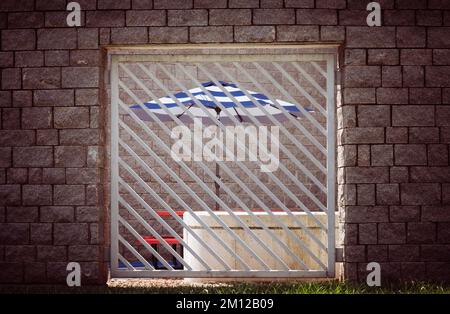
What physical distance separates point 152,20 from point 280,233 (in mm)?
2342

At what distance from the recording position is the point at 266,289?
195 inches

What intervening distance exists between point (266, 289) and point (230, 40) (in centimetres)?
215

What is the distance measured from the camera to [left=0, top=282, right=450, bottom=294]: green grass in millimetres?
4766

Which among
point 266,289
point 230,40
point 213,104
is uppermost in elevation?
point 230,40

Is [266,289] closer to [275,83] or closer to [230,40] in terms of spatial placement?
[275,83]

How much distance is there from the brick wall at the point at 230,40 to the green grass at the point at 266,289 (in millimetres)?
182

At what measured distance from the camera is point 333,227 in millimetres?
5406

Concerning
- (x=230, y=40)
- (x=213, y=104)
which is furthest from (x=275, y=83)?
(x=213, y=104)

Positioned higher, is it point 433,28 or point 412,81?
point 433,28

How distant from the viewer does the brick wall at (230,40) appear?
5.15 m

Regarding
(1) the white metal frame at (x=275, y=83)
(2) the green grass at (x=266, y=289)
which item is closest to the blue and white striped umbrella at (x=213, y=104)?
(1) the white metal frame at (x=275, y=83)

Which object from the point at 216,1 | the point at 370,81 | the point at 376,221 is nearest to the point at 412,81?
the point at 370,81
